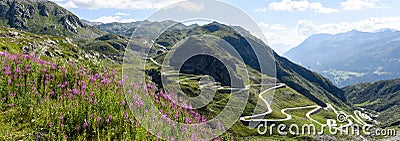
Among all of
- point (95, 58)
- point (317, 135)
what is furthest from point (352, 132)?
point (95, 58)

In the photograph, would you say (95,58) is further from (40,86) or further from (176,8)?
(176,8)

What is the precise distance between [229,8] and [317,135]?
579 feet

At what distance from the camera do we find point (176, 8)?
906cm

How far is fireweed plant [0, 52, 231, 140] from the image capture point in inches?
350

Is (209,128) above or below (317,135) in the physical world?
above

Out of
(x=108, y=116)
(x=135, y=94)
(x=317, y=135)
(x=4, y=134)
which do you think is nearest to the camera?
(x=4, y=134)

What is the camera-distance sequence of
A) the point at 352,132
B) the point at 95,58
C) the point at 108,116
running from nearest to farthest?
the point at 108,116 → the point at 95,58 → the point at 352,132

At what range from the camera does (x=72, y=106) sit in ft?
32.3

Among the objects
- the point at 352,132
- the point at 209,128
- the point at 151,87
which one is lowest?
the point at 352,132

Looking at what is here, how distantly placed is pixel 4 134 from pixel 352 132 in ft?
676

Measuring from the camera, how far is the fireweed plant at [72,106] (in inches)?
350

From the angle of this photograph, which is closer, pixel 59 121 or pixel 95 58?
pixel 59 121

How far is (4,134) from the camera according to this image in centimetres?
863

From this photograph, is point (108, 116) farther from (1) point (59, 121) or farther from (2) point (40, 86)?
(2) point (40, 86)
